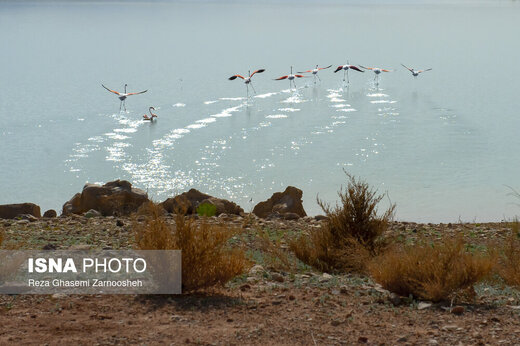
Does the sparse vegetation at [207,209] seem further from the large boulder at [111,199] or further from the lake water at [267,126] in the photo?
the lake water at [267,126]

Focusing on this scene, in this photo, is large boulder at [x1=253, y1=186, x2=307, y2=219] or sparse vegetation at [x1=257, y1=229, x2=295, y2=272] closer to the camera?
sparse vegetation at [x1=257, y1=229, x2=295, y2=272]

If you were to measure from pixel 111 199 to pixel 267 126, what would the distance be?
14.4m

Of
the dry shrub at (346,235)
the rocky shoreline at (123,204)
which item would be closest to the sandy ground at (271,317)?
the dry shrub at (346,235)

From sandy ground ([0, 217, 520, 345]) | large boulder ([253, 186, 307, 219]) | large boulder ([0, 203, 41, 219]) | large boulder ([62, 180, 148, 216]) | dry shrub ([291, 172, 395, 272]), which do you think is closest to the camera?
sandy ground ([0, 217, 520, 345])

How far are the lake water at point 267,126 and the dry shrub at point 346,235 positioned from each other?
699 cm

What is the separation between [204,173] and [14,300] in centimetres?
1316

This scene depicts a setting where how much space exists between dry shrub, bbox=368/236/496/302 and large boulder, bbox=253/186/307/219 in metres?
5.96

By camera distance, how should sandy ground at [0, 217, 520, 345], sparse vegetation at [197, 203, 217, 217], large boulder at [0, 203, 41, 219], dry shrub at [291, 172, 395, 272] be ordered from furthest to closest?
1. large boulder at [0, 203, 41, 219]
2. sparse vegetation at [197, 203, 217, 217]
3. dry shrub at [291, 172, 395, 272]
4. sandy ground at [0, 217, 520, 345]

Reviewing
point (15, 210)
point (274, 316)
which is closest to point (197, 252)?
point (274, 316)

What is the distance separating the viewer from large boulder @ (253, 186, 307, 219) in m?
12.7

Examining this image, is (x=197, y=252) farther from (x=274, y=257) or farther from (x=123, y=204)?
(x=123, y=204)

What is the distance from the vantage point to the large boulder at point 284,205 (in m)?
12.7

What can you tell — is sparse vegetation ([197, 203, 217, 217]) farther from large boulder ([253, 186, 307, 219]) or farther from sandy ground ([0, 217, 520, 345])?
sandy ground ([0, 217, 520, 345])

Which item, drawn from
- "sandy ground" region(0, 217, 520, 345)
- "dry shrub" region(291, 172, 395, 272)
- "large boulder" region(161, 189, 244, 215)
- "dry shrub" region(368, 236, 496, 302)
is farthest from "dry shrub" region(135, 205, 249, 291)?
"large boulder" region(161, 189, 244, 215)
